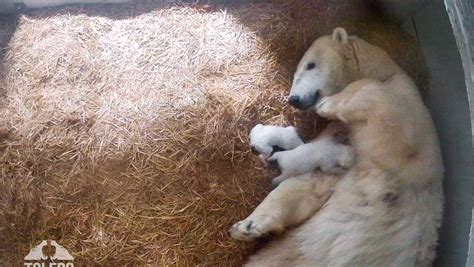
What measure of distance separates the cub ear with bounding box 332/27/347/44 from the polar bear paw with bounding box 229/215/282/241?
115 centimetres

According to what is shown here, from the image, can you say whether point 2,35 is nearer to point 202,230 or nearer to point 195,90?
point 195,90

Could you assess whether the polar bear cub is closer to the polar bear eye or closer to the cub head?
the cub head

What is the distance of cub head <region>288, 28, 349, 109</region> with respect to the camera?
3256mm

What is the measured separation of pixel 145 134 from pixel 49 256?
30.7 inches

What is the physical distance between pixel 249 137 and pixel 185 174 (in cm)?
40

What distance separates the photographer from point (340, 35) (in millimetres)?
3432

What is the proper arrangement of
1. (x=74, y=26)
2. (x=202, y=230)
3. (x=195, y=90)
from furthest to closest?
1. (x=74, y=26)
2. (x=195, y=90)
3. (x=202, y=230)

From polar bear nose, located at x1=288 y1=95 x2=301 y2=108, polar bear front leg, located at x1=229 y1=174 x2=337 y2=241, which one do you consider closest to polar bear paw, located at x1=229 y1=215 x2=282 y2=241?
polar bear front leg, located at x1=229 y1=174 x2=337 y2=241

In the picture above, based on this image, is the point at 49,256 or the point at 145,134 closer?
the point at 49,256

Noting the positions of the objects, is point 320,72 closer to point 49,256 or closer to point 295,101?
point 295,101

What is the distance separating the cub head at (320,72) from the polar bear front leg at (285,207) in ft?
1.50

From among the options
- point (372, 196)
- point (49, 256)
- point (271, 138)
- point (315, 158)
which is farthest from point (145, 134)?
point (372, 196)

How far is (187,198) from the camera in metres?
3.05

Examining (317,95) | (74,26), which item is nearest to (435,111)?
(317,95)
